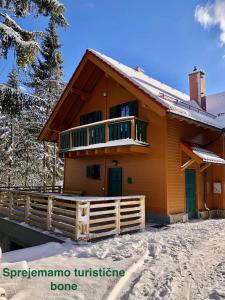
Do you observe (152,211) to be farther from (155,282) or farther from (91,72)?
(91,72)

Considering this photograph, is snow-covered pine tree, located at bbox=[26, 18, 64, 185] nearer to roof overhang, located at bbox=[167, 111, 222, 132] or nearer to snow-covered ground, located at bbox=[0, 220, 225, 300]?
roof overhang, located at bbox=[167, 111, 222, 132]

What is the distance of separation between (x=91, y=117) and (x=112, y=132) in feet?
12.6

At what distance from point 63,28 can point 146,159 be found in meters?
6.51

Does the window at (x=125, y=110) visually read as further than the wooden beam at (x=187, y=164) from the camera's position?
Yes

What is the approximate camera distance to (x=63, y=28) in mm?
11148

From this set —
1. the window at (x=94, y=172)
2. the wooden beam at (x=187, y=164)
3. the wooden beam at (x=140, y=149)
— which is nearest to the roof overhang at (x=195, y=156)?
the wooden beam at (x=187, y=164)

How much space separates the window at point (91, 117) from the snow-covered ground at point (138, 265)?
A: 314 inches

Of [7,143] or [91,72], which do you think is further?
[7,143]

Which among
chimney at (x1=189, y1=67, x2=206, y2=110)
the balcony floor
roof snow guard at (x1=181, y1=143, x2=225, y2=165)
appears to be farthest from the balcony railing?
chimney at (x1=189, y1=67, x2=206, y2=110)

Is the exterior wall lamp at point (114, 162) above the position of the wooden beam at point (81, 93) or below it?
below

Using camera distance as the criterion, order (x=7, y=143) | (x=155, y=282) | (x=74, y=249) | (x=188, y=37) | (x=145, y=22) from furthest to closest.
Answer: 1. (x=7, y=143)
2. (x=188, y=37)
3. (x=145, y=22)
4. (x=74, y=249)
5. (x=155, y=282)

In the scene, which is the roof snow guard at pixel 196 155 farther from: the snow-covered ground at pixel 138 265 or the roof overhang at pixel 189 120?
the snow-covered ground at pixel 138 265

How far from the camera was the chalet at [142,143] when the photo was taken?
11.1m

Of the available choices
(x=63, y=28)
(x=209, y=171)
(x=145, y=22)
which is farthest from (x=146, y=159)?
(x=63, y=28)
